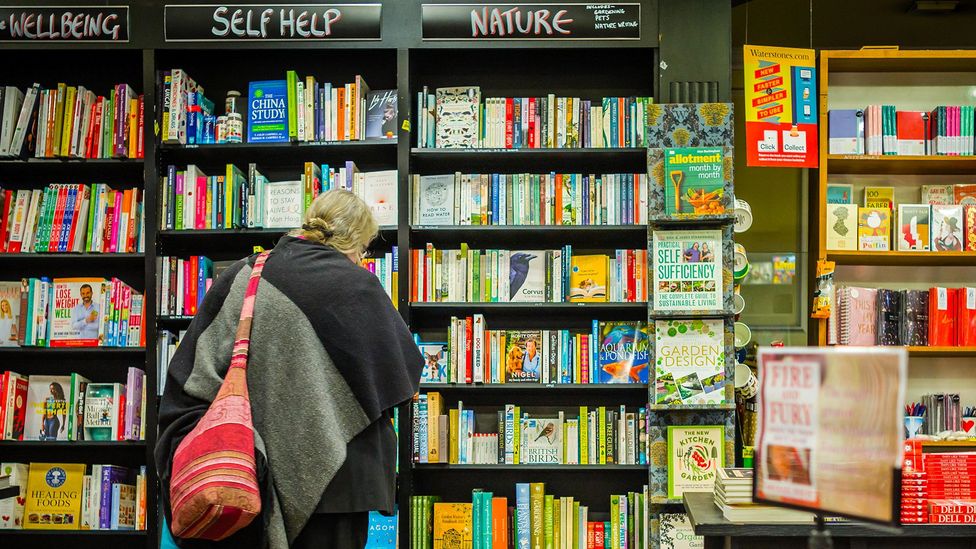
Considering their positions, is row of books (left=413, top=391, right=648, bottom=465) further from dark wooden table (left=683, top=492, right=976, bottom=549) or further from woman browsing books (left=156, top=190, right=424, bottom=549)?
woman browsing books (left=156, top=190, right=424, bottom=549)

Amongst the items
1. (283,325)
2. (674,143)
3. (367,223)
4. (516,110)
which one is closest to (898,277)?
(674,143)

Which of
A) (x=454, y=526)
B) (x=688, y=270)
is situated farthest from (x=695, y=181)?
(x=454, y=526)

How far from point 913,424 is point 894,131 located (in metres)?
1.41

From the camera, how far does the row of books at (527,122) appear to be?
12.8 ft

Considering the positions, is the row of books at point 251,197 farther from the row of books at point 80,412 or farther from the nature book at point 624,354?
the nature book at point 624,354

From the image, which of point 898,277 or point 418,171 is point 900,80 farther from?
point 418,171

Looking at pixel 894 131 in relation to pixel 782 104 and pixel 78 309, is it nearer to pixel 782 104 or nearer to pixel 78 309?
pixel 782 104

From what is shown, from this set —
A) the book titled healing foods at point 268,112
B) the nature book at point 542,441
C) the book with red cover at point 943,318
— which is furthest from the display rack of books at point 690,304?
the book titled healing foods at point 268,112

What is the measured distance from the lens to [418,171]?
4.16 meters

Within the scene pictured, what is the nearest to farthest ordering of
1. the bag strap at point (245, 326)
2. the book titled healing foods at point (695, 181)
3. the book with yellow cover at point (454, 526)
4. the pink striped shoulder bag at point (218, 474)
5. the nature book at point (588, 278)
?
the pink striped shoulder bag at point (218, 474) → the bag strap at point (245, 326) → the book titled healing foods at point (695, 181) → the book with yellow cover at point (454, 526) → the nature book at point (588, 278)

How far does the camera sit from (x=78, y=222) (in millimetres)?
3939

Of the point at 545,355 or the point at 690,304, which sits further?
the point at 545,355

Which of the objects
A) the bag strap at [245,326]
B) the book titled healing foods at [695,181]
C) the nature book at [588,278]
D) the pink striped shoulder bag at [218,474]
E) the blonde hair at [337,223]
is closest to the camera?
the pink striped shoulder bag at [218,474]

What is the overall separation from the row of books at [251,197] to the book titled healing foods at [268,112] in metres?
0.16
